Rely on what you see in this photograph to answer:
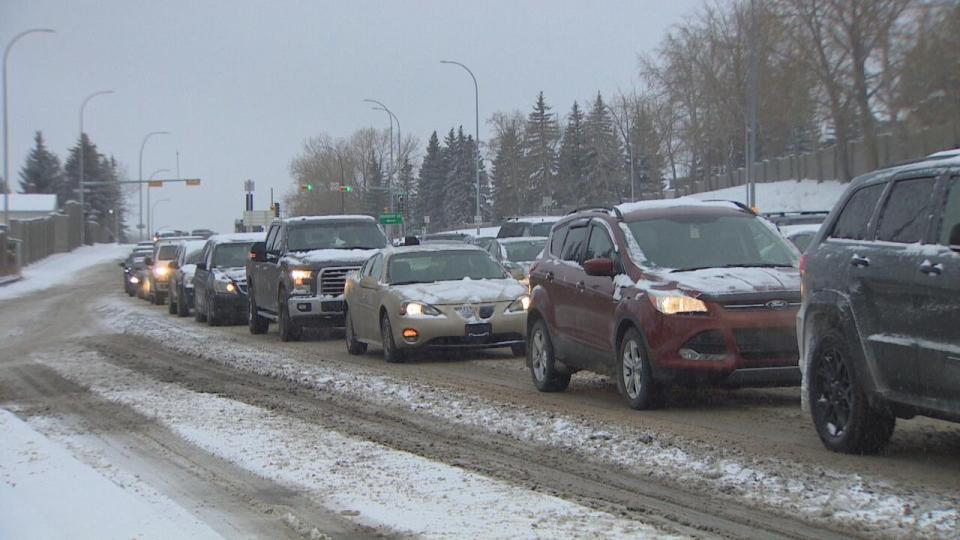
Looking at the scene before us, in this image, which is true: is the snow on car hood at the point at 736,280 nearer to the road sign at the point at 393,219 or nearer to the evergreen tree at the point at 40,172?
the road sign at the point at 393,219

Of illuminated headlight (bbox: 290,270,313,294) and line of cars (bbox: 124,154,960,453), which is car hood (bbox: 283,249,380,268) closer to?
illuminated headlight (bbox: 290,270,313,294)

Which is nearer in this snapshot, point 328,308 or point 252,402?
point 252,402

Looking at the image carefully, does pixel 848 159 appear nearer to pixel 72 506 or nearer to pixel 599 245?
pixel 599 245

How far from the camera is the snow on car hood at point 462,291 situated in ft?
54.0

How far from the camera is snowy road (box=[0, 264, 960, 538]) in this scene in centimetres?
667

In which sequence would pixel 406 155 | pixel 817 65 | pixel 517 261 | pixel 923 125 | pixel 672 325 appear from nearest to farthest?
pixel 672 325 < pixel 517 261 < pixel 923 125 < pixel 817 65 < pixel 406 155

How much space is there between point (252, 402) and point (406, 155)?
10677 centimetres

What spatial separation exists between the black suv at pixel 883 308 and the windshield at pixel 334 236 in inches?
558

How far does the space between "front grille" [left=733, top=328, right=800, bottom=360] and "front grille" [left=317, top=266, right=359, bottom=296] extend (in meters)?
11.7

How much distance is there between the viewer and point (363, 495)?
24.7 feet

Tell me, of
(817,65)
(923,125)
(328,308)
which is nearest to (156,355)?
(328,308)

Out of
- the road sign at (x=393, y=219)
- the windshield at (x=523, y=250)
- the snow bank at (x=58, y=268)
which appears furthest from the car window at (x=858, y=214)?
the road sign at (x=393, y=219)

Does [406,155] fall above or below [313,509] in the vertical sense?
above

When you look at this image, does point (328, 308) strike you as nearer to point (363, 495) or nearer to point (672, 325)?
point (672, 325)
